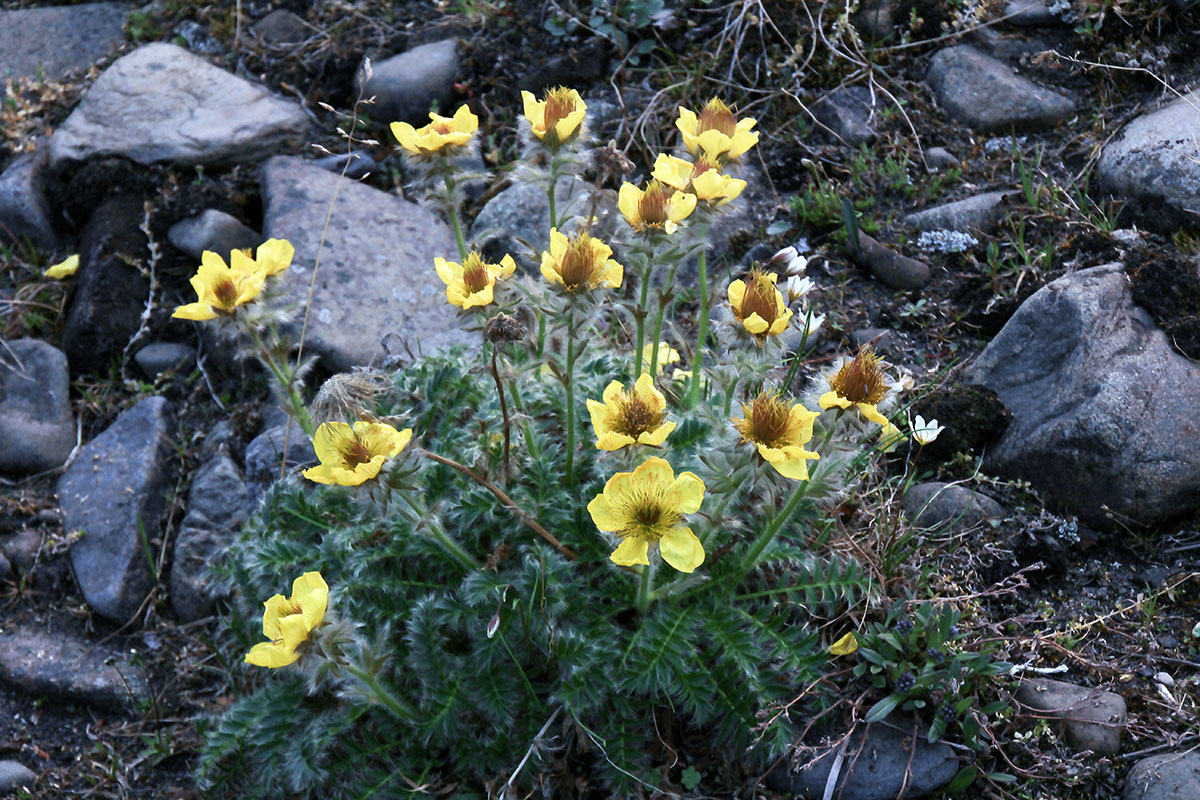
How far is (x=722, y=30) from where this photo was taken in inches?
177

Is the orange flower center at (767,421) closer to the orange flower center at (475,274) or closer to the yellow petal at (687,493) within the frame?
the yellow petal at (687,493)

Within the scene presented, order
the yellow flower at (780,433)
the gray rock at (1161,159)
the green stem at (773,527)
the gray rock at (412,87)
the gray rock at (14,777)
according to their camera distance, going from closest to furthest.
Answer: the yellow flower at (780,433), the green stem at (773,527), the gray rock at (14,777), the gray rock at (1161,159), the gray rock at (412,87)

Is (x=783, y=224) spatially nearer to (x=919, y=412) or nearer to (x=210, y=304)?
(x=919, y=412)

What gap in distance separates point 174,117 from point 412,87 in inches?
45.9

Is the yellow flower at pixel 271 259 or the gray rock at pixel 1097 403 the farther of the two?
the gray rock at pixel 1097 403

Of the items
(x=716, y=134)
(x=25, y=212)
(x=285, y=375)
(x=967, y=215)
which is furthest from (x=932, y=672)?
(x=25, y=212)

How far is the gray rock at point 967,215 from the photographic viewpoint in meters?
3.74

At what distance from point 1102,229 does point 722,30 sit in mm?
1973

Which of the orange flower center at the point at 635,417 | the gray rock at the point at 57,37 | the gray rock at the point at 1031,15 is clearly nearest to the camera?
the orange flower center at the point at 635,417

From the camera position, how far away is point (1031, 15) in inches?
169

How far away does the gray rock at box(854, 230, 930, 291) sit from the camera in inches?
144

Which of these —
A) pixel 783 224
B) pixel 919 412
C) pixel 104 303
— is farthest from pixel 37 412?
pixel 919 412

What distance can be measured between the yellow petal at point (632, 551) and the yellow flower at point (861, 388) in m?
0.49

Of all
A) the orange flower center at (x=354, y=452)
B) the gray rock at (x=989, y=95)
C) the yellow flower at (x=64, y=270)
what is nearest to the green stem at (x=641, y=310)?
the orange flower center at (x=354, y=452)
